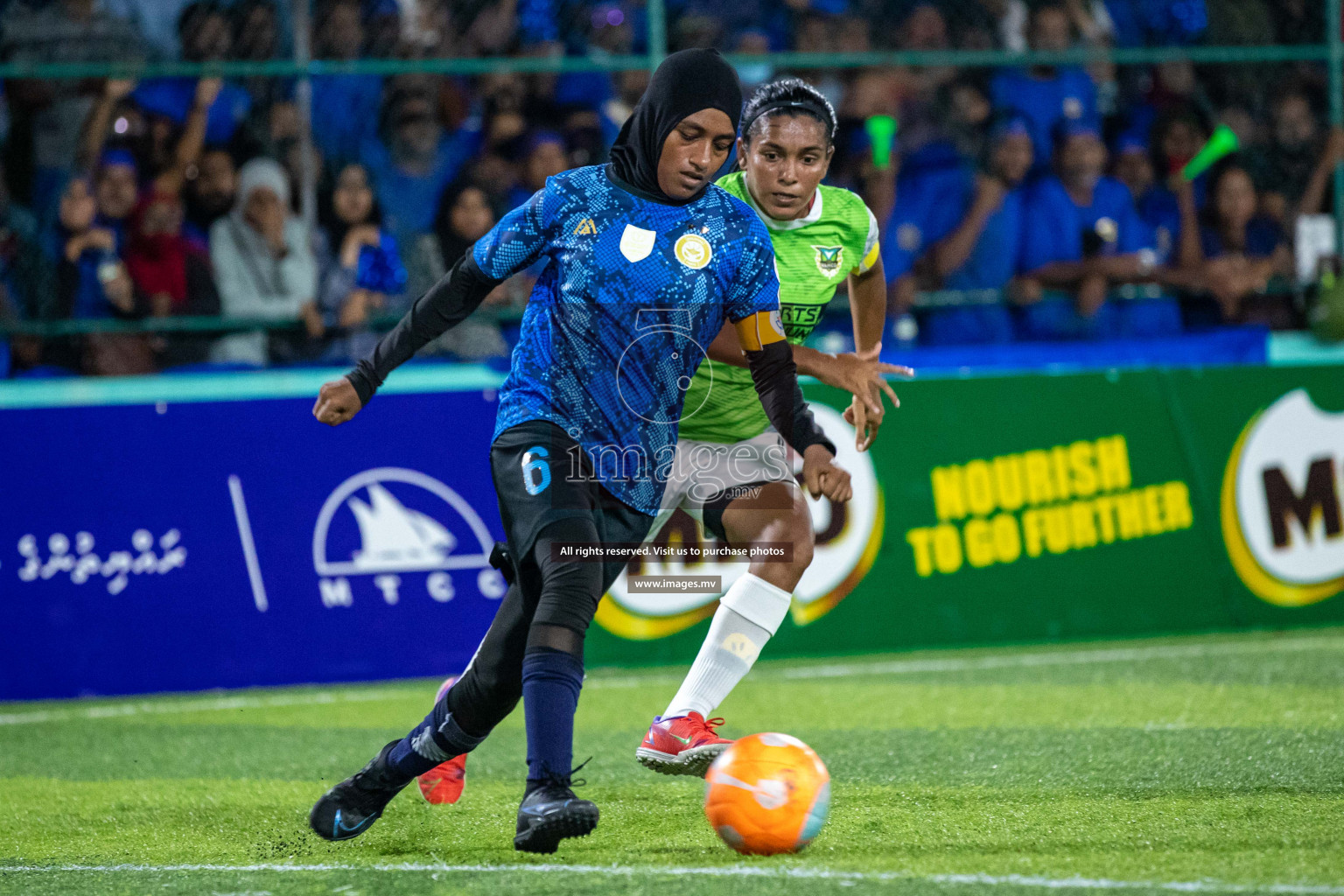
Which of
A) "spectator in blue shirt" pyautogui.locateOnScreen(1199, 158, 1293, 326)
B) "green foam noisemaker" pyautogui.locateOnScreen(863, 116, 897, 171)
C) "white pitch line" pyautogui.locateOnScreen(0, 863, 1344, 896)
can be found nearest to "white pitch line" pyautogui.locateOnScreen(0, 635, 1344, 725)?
"spectator in blue shirt" pyautogui.locateOnScreen(1199, 158, 1293, 326)

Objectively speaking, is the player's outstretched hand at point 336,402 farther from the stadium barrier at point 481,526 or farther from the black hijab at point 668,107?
the stadium barrier at point 481,526

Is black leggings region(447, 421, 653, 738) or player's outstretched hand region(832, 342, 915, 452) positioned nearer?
black leggings region(447, 421, 653, 738)

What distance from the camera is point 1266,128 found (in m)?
9.95

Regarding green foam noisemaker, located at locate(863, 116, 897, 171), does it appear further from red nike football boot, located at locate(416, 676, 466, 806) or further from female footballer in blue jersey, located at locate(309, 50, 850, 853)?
red nike football boot, located at locate(416, 676, 466, 806)

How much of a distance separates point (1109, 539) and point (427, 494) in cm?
357

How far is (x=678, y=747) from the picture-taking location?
452 centimetres

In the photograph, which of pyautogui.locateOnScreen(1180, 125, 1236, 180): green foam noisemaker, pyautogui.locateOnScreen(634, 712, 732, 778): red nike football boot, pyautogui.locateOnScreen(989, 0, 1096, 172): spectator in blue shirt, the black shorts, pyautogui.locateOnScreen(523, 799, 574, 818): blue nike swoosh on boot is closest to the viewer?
pyautogui.locateOnScreen(523, 799, 574, 818): blue nike swoosh on boot

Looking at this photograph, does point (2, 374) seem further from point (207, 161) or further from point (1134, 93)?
point (1134, 93)

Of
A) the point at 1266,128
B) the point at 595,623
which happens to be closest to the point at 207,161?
the point at 595,623

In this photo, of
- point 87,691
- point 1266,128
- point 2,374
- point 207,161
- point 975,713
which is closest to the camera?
point 975,713

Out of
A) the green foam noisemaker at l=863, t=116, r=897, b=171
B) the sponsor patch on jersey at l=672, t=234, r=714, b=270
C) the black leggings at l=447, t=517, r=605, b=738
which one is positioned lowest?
the black leggings at l=447, t=517, r=605, b=738

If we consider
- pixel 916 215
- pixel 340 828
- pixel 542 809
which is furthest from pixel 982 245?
pixel 542 809

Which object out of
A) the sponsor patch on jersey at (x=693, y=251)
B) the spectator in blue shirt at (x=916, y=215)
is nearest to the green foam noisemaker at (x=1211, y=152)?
the spectator in blue shirt at (x=916, y=215)

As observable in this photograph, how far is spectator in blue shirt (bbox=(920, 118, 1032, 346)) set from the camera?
9.23m
